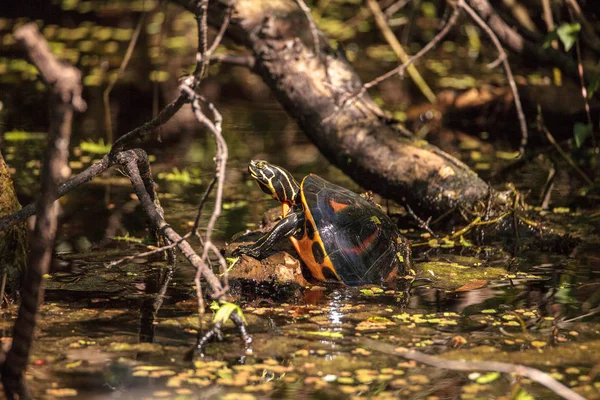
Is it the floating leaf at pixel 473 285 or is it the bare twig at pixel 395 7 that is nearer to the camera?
the floating leaf at pixel 473 285

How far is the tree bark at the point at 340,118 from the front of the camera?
630cm

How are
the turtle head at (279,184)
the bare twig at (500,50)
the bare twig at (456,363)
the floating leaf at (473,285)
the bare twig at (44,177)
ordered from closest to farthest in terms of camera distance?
the bare twig at (44,177) < the bare twig at (456,363) < the floating leaf at (473,285) < the turtle head at (279,184) < the bare twig at (500,50)

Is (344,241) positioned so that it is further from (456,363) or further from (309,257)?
(456,363)

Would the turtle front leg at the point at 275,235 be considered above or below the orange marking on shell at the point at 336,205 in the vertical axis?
below

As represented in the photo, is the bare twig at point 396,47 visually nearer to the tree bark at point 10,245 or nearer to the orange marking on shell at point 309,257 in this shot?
the orange marking on shell at point 309,257

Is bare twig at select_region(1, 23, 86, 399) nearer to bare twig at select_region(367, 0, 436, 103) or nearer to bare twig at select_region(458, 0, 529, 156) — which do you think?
bare twig at select_region(458, 0, 529, 156)

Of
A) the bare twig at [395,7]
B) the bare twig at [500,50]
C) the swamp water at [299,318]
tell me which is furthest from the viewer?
the bare twig at [395,7]

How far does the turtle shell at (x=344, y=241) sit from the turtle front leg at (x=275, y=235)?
0.05 metres

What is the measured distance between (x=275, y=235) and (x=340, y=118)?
196 centimetres

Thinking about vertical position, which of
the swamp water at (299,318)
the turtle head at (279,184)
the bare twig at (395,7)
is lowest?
the swamp water at (299,318)

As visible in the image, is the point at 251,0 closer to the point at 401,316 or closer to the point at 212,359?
the point at 401,316

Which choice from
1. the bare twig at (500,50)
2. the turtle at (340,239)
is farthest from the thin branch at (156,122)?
the bare twig at (500,50)

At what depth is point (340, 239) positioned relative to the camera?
4.91 metres

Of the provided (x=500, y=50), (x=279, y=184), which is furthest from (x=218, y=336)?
(x=500, y=50)
